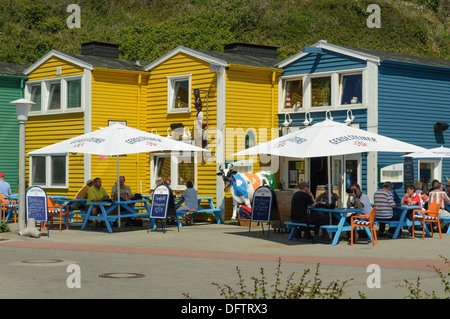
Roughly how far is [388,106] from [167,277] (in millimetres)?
12950

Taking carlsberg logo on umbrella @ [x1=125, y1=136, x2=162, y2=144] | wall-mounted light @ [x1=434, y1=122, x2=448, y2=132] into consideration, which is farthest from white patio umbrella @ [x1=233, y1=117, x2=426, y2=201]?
wall-mounted light @ [x1=434, y1=122, x2=448, y2=132]

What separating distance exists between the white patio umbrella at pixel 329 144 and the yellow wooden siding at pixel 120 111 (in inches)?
368

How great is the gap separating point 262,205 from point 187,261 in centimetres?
516

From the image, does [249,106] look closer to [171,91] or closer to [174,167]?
[171,91]

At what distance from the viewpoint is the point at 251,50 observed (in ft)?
89.1

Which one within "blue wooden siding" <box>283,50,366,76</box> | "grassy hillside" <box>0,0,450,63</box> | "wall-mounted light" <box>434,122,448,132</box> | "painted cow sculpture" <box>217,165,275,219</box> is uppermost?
"grassy hillside" <box>0,0,450,63</box>

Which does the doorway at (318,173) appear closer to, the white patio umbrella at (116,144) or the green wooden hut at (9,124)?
the white patio umbrella at (116,144)

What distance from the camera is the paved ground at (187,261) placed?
32.9 ft

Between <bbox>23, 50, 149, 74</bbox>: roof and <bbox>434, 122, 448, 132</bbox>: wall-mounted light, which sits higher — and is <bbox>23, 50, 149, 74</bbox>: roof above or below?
above

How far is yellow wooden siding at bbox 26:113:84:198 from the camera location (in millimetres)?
25750

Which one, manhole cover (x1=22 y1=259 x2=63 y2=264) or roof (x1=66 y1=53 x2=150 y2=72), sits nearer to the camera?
manhole cover (x1=22 y1=259 x2=63 y2=264)

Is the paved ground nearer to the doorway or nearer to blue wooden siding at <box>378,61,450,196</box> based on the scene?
the doorway

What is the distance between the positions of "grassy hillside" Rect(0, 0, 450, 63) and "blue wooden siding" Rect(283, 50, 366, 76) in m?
21.3
